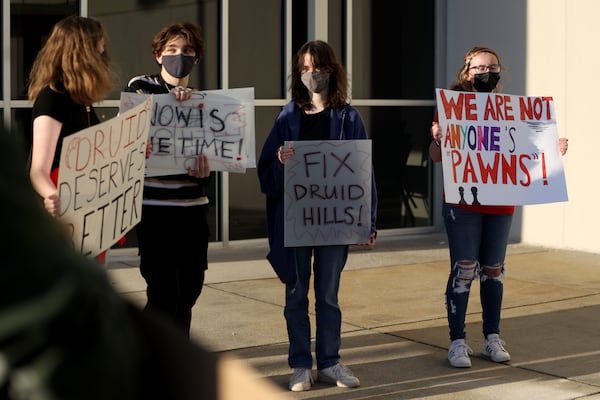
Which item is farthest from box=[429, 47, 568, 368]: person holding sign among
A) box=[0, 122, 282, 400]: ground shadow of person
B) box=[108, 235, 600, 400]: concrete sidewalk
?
box=[0, 122, 282, 400]: ground shadow of person

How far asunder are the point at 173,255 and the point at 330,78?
1.23 m

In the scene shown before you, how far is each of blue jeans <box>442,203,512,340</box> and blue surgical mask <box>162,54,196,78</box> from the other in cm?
171

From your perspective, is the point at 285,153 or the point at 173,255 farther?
the point at 285,153

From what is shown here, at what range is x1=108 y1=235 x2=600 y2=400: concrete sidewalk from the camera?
5574 mm

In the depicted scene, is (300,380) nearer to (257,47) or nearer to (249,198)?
(249,198)

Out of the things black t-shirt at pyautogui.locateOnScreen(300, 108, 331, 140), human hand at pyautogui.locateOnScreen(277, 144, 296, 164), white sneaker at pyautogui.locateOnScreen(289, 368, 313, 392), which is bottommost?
white sneaker at pyautogui.locateOnScreen(289, 368, 313, 392)

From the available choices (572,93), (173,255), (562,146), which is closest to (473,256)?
(562,146)

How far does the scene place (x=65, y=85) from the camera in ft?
13.1

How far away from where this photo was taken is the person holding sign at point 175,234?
494 cm

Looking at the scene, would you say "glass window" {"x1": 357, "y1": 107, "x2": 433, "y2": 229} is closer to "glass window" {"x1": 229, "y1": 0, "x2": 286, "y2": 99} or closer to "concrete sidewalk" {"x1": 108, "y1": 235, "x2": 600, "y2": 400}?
"concrete sidewalk" {"x1": 108, "y1": 235, "x2": 600, "y2": 400}

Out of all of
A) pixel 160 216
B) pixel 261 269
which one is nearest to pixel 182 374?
pixel 160 216

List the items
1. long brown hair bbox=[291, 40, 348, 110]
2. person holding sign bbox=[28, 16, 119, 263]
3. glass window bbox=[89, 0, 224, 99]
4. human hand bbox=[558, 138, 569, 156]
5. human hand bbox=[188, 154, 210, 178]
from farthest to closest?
glass window bbox=[89, 0, 224, 99], human hand bbox=[558, 138, 569, 156], long brown hair bbox=[291, 40, 348, 110], human hand bbox=[188, 154, 210, 178], person holding sign bbox=[28, 16, 119, 263]

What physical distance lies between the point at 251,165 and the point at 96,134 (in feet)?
6.02

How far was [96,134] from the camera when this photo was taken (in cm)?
389
